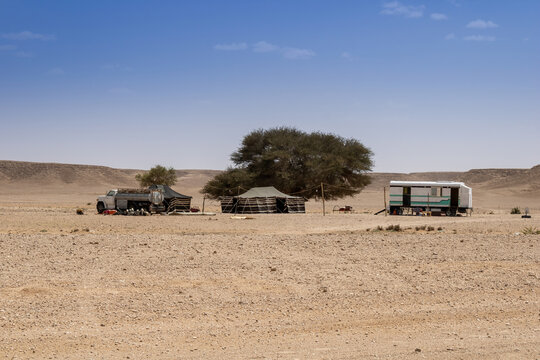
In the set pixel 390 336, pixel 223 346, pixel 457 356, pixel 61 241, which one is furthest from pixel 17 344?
pixel 61 241

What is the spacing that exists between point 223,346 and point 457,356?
9.40 ft

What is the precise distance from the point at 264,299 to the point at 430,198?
35858 millimetres

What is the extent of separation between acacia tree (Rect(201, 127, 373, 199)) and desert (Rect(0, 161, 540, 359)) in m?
39.9

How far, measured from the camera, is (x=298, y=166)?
194 feet

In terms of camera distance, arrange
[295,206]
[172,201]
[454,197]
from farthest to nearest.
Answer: [295,206] < [454,197] < [172,201]

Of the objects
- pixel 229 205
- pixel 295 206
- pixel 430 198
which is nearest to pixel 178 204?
pixel 229 205

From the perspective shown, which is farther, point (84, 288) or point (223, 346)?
point (84, 288)

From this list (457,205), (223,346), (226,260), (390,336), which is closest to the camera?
(223,346)

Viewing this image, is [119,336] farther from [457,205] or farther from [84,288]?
[457,205]

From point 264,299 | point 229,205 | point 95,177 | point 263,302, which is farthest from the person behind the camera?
point 95,177

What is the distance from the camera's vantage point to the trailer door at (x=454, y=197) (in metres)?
44.2

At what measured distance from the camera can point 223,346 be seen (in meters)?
7.85

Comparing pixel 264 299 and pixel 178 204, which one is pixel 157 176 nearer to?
pixel 178 204

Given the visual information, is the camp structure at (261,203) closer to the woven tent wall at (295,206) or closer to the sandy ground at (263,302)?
the woven tent wall at (295,206)
